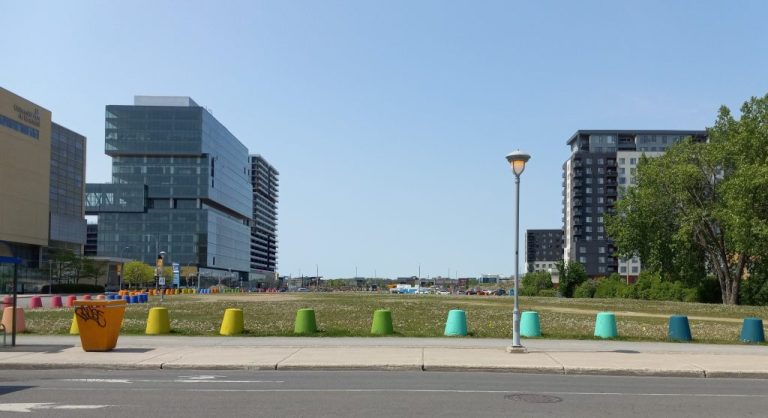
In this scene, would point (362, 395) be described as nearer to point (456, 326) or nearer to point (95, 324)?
point (95, 324)

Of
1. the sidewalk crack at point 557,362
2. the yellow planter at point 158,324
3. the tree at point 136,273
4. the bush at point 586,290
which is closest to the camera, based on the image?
the sidewalk crack at point 557,362

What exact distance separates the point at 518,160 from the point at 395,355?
5.87 meters

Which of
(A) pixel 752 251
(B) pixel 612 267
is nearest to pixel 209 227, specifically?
(B) pixel 612 267

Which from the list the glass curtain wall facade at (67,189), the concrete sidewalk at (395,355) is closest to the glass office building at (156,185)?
the glass curtain wall facade at (67,189)

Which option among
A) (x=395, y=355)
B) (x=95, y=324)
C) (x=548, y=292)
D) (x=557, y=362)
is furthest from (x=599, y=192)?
(x=95, y=324)

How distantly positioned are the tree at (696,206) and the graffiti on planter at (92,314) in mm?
51614

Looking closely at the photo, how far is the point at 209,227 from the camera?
178 m

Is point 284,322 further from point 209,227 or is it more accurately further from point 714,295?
point 209,227

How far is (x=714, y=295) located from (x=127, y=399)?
72923mm

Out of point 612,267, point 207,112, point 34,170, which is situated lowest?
point 612,267

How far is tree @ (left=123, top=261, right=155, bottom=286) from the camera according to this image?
14088 cm

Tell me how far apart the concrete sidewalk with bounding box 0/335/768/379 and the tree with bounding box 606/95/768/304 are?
4338cm

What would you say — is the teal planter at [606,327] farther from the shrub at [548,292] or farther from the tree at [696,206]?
the shrub at [548,292]

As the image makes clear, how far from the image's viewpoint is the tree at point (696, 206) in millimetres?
59656
